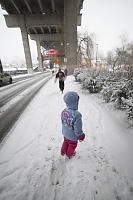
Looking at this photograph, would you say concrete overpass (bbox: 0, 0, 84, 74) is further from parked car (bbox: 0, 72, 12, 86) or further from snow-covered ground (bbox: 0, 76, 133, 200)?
snow-covered ground (bbox: 0, 76, 133, 200)

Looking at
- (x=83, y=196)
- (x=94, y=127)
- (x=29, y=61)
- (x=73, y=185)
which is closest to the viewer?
(x=83, y=196)

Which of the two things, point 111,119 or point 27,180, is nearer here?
point 27,180

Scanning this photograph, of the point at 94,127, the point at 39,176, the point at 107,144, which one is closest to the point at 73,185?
the point at 39,176

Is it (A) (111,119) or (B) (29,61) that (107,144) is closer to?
(A) (111,119)

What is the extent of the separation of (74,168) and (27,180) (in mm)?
838

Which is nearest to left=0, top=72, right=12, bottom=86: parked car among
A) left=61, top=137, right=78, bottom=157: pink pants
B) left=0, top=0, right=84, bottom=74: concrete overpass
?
left=0, top=0, right=84, bottom=74: concrete overpass

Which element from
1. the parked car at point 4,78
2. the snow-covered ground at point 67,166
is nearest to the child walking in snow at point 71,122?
the snow-covered ground at point 67,166

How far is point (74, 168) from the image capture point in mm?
1783

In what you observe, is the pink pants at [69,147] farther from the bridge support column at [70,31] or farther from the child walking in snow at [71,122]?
the bridge support column at [70,31]

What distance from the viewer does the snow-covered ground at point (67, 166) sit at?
1.44 meters

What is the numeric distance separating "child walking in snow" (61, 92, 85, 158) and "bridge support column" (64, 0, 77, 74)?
17595 mm

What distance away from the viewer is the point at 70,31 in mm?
16469

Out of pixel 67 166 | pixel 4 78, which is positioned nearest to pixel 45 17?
pixel 4 78

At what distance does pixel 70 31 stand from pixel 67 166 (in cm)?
1968
